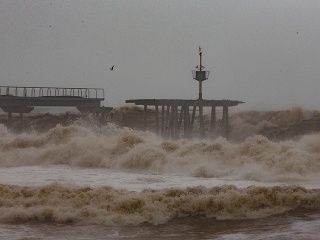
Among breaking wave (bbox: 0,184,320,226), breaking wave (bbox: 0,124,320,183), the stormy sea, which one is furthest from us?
breaking wave (bbox: 0,124,320,183)

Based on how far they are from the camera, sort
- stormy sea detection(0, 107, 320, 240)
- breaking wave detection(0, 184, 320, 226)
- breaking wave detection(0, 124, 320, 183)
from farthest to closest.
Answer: breaking wave detection(0, 124, 320, 183) < breaking wave detection(0, 184, 320, 226) < stormy sea detection(0, 107, 320, 240)

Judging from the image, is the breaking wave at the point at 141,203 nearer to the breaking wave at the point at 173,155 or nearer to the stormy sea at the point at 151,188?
the stormy sea at the point at 151,188

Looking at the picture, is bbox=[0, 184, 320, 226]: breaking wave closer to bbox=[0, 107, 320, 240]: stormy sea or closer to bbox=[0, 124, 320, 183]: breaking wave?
bbox=[0, 107, 320, 240]: stormy sea

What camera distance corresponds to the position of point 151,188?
57.1 ft

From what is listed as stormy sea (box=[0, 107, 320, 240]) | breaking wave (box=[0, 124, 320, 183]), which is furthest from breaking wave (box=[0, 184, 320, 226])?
breaking wave (box=[0, 124, 320, 183])

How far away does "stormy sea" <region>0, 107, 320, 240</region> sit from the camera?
1209cm

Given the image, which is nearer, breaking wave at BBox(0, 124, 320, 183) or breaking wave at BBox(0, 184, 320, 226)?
breaking wave at BBox(0, 184, 320, 226)

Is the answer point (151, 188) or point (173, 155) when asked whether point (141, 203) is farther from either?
point (173, 155)

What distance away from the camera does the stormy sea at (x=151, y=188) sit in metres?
12.1

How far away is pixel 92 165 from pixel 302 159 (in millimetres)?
8673

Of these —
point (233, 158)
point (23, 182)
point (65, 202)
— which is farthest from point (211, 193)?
point (233, 158)

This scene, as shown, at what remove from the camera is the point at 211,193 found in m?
15.1

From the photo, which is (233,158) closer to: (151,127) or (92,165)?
(92,165)

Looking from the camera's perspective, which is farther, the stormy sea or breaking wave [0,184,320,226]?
breaking wave [0,184,320,226]
